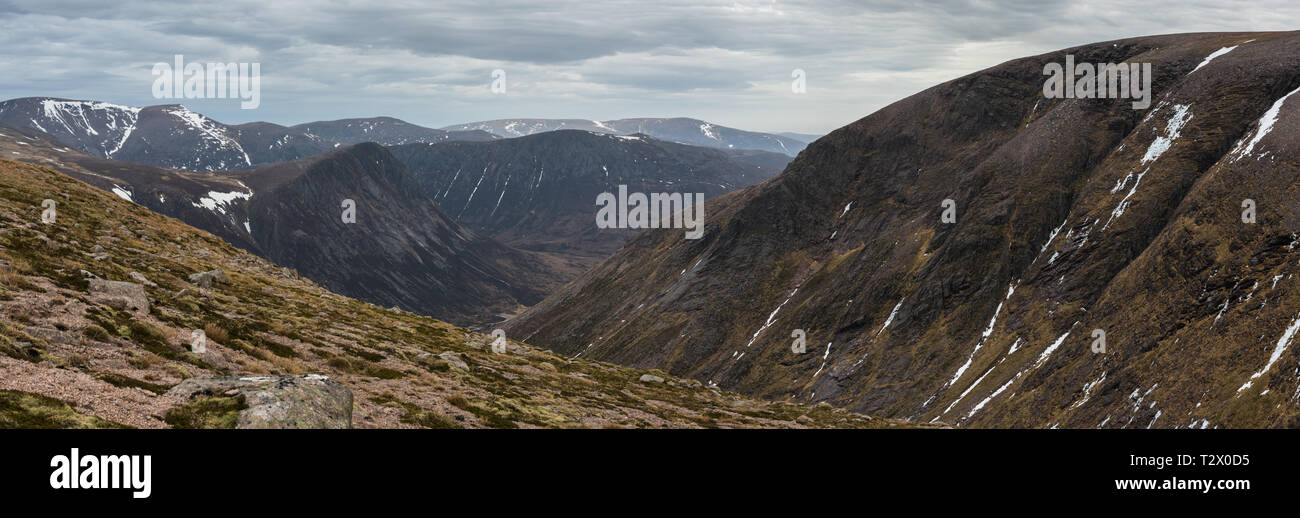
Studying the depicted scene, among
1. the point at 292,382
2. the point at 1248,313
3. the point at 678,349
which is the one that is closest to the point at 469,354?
the point at 292,382

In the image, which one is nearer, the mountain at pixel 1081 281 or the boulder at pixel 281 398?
the boulder at pixel 281 398

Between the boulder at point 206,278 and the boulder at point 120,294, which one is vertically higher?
the boulder at point 120,294

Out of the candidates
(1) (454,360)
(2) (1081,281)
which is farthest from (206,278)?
(2) (1081,281)

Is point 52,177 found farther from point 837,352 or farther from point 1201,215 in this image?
point 1201,215

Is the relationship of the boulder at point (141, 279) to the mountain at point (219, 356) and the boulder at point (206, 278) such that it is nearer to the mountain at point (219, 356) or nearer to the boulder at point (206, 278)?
the mountain at point (219, 356)

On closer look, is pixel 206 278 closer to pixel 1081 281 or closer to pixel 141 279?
pixel 141 279

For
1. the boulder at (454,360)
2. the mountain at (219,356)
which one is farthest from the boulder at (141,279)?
the boulder at (454,360)
